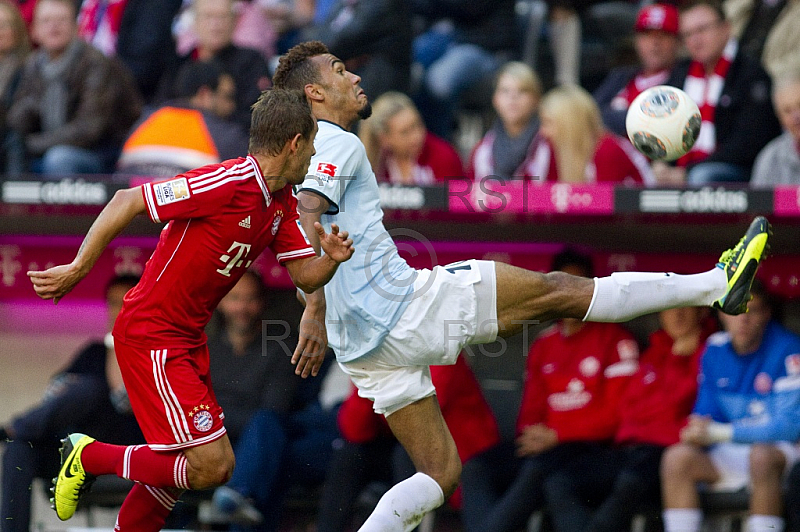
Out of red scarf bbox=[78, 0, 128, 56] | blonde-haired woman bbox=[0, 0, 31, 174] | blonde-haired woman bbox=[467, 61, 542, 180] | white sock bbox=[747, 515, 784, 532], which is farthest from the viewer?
red scarf bbox=[78, 0, 128, 56]

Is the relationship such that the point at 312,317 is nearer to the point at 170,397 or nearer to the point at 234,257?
the point at 234,257

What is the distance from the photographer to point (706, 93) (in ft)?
22.0

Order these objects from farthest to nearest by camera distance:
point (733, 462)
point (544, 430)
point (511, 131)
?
1. point (511, 131)
2. point (544, 430)
3. point (733, 462)

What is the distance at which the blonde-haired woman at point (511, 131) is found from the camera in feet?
22.0

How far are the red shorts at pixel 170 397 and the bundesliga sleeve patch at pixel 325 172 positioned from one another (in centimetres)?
80

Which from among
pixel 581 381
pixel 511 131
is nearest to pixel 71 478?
pixel 581 381

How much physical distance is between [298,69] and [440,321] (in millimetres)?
1171

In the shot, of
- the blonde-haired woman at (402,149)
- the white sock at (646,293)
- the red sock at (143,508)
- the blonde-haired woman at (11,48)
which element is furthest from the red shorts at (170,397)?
the blonde-haired woman at (11,48)

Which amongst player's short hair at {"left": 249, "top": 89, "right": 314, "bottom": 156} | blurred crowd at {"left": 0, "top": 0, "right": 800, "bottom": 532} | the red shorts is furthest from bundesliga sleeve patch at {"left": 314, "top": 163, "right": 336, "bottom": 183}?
blurred crowd at {"left": 0, "top": 0, "right": 800, "bottom": 532}

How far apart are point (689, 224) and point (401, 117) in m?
1.77

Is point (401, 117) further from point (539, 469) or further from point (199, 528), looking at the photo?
point (199, 528)

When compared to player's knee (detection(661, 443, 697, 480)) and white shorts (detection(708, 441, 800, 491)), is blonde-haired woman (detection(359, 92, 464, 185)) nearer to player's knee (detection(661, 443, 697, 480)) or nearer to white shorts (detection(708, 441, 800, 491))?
player's knee (detection(661, 443, 697, 480))

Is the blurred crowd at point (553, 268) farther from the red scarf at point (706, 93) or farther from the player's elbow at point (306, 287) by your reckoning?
the player's elbow at point (306, 287)

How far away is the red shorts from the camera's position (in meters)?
4.17
